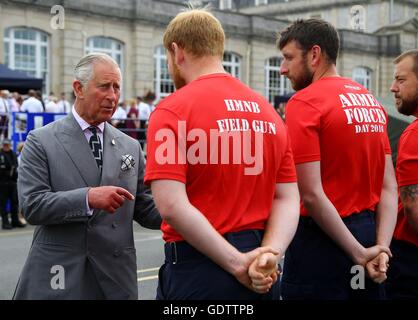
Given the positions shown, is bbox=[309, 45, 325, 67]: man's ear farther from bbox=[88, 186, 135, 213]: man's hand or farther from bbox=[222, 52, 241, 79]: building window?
bbox=[222, 52, 241, 79]: building window

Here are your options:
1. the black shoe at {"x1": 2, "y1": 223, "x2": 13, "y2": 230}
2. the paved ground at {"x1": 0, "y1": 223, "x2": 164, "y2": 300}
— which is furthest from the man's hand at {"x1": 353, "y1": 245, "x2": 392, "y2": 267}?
the black shoe at {"x1": 2, "y1": 223, "x2": 13, "y2": 230}

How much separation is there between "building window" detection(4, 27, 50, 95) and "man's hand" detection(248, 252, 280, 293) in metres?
25.4

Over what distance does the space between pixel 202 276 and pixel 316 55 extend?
1.47 meters

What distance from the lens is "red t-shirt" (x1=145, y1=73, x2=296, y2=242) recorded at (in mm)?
2730

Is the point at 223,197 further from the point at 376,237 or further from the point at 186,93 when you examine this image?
the point at 376,237

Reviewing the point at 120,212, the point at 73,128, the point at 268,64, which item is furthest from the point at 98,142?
the point at 268,64

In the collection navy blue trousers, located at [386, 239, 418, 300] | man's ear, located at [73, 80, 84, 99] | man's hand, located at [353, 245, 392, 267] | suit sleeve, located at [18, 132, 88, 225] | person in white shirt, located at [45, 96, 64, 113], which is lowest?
navy blue trousers, located at [386, 239, 418, 300]

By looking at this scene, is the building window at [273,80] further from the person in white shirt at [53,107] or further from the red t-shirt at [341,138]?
the red t-shirt at [341,138]

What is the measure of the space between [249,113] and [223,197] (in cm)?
35

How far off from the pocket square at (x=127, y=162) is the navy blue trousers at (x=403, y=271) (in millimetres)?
1638

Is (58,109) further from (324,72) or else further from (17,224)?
(324,72)

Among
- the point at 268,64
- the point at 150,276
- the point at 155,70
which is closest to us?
the point at 150,276

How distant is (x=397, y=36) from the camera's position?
44.6m

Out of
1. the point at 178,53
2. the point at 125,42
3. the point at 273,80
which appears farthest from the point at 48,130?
the point at 273,80
